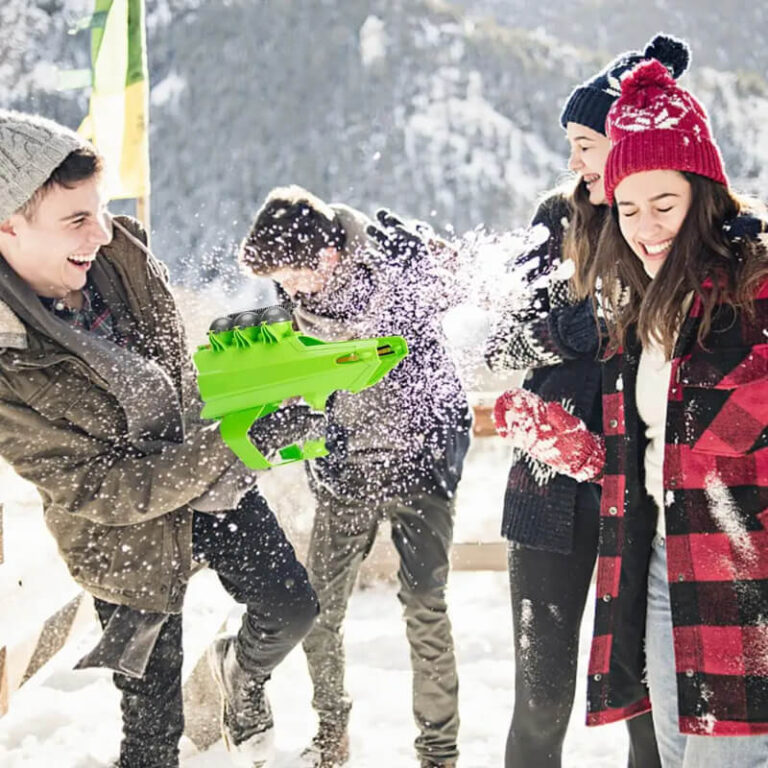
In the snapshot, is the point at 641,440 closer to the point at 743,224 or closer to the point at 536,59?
the point at 743,224

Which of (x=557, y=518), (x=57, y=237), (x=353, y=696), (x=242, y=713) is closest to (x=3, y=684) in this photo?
(x=242, y=713)

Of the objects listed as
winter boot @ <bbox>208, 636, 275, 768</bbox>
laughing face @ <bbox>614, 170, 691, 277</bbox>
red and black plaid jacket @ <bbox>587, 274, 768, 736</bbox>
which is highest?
laughing face @ <bbox>614, 170, 691, 277</bbox>

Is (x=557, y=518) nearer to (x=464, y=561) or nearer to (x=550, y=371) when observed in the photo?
(x=550, y=371)

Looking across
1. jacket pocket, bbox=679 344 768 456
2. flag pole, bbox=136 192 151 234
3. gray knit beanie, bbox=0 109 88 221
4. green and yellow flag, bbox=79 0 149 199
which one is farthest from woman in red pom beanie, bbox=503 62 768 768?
green and yellow flag, bbox=79 0 149 199

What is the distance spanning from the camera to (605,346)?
1866mm

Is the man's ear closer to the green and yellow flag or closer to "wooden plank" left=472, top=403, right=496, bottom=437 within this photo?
"wooden plank" left=472, top=403, right=496, bottom=437

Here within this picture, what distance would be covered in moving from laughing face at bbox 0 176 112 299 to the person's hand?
810 mm

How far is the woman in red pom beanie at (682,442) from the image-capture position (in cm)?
149

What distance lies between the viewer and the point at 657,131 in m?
1.60

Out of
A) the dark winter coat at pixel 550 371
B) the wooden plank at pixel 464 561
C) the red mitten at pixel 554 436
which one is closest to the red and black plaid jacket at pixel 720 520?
the red mitten at pixel 554 436

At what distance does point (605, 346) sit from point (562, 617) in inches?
23.3

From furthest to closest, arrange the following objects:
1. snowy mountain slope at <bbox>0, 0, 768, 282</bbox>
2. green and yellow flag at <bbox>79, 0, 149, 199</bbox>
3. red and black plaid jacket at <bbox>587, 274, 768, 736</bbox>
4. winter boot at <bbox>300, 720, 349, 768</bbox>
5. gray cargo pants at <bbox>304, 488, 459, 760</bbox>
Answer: snowy mountain slope at <bbox>0, 0, 768, 282</bbox>, green and yellow flag at <bbox>79, 0, 149, 199</bbox>, winter boot at <bbox>300, 720, 349, 768</bbox>, gray cargo pants at <bbox>304, 488, 459, 760</bbox>, red and black plaid jacket at <bbox>587, 274, 768, 736</bbox>

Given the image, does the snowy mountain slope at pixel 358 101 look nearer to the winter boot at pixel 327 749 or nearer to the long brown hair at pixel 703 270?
the winter boot at pixel 327 749

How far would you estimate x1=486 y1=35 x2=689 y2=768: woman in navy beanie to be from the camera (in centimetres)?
194
